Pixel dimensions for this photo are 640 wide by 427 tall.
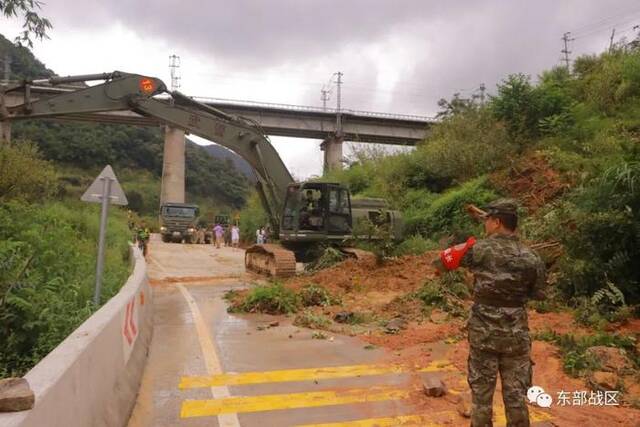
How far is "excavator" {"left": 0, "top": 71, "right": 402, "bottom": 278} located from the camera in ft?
47.0

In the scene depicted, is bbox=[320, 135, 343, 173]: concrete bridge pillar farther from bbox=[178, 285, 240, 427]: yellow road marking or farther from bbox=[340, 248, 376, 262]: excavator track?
bbox=[178, 285, 240, 427]: yellow road marking

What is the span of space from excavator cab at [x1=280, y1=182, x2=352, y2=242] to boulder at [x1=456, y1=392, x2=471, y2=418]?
10300 millimetres

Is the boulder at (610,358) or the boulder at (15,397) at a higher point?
the boulder at (15,397)

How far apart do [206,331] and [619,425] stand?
6060 mm

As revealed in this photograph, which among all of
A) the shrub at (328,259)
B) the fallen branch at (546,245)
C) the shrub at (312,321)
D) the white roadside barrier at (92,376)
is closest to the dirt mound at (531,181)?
the fallen branch at (546,245)

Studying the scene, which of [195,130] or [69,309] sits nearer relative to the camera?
[69,309]

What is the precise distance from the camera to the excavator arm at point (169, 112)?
14.0 m

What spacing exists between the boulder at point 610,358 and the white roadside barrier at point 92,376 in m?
5.10

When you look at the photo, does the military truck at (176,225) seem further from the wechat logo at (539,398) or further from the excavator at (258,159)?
the wechat logo at (539,398)

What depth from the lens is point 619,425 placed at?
4.83 meters

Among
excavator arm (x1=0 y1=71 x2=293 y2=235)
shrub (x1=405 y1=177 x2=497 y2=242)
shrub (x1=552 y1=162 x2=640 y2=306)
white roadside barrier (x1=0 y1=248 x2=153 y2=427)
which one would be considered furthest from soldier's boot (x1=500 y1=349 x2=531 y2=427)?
shrub (x1=405 y1=177 x2=497 y2=242)

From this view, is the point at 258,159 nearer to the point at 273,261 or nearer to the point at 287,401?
the point at 273,261

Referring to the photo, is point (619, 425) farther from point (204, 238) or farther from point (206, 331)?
point (204, 238)

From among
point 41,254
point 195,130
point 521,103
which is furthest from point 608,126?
point 41,254
